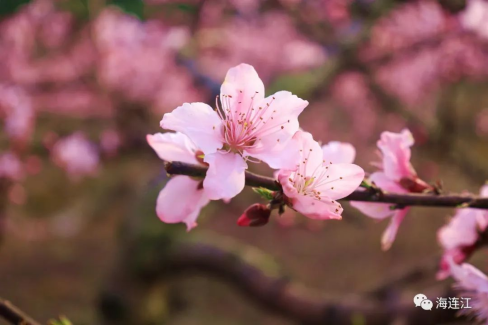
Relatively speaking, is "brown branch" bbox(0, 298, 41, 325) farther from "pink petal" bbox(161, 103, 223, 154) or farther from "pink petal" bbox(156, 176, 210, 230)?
"pink petal" bbox(161, 103, 223, 154)

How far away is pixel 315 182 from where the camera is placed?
597 mm

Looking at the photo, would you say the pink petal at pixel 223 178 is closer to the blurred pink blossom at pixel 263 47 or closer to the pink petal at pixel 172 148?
the pink petal at pixel 172 148

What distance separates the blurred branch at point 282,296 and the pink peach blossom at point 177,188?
622mm

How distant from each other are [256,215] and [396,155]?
253 millimetres

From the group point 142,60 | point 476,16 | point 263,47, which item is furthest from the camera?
point 263,47

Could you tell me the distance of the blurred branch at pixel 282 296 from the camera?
3.94 feet

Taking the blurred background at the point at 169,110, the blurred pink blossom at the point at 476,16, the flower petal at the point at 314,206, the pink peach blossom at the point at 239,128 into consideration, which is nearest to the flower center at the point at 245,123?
the pink peach blossom at the point at 239,128

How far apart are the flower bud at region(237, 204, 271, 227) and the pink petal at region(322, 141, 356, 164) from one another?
0.56ft

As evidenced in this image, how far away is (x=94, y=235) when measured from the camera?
16.7 feet

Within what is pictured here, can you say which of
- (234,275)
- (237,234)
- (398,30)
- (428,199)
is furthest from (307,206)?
(237,234)

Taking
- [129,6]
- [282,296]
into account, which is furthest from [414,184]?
[129,6]

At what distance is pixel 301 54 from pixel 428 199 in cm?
433

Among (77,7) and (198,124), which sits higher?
(77,7)

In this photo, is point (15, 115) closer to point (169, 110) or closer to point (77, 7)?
point (77, 7)
